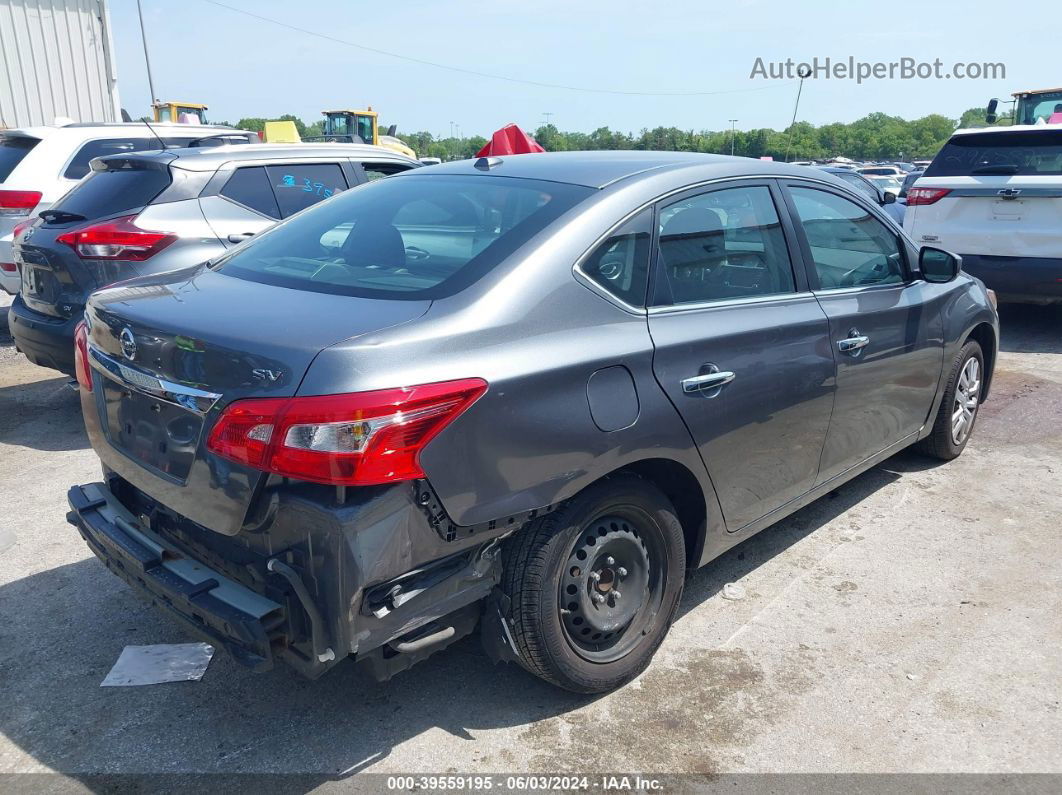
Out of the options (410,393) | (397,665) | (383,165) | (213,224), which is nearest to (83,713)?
(397,665)

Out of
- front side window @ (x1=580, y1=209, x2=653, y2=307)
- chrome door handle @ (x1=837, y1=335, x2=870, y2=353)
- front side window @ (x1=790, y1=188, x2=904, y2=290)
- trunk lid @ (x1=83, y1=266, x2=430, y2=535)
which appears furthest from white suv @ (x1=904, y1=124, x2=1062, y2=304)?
trunk lid @ (x1=83, y1=266, x2=430, y2=535)

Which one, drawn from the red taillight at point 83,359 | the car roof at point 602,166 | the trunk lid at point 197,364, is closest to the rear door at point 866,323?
the car roof at point 602,166

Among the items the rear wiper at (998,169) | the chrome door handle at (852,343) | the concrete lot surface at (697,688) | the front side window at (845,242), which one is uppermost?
the rear wiper at (998,169)

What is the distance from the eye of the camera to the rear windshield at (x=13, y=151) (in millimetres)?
8102

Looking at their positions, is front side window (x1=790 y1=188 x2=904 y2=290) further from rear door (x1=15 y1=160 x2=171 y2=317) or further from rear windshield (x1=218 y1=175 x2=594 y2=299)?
rear door (x1=15 y1=160 x2=171 y2=317)

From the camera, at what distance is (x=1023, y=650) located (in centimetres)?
328

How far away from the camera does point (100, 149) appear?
26.5ft

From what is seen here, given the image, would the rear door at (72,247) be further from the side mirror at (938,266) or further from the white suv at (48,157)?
the side mirror at (938,266)

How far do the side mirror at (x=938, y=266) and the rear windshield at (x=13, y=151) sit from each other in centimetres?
759

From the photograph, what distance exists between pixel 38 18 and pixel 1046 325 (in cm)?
1472

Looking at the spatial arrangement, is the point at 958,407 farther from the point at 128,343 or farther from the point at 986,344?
the point at 128,343

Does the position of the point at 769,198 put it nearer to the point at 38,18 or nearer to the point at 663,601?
the point at 663,601

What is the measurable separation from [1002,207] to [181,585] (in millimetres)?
7746

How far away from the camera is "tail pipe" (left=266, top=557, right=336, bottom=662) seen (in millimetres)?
2250
